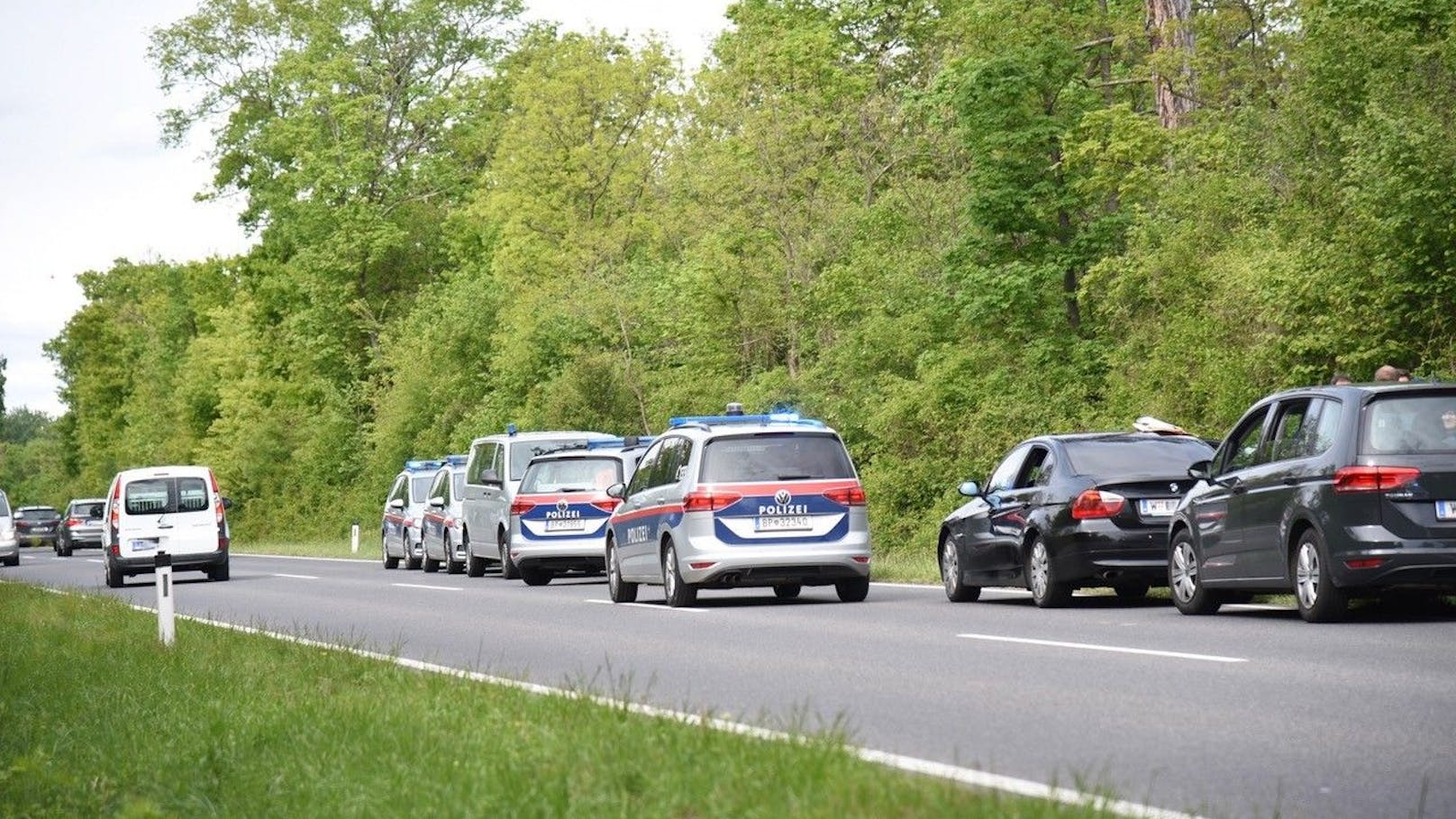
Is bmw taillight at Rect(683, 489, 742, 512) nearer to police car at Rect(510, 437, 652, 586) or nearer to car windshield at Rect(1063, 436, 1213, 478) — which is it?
car windshield at Rect(1063, 436, 1213, 478)

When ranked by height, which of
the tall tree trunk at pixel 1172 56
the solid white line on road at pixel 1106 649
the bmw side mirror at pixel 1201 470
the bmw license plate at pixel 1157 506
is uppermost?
the tall tree trunk at pixel 1172 56

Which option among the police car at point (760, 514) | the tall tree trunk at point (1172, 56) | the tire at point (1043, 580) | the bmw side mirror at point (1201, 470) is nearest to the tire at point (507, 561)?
the police car at point (760, 514)

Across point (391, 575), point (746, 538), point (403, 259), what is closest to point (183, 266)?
point (403, 259)

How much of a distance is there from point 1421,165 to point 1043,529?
7144 millimetres

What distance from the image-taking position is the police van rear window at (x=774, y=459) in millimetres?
21297

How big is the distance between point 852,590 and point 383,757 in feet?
41.7

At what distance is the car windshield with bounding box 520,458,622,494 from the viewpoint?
30062 mm

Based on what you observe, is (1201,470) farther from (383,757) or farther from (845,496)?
(383,757)

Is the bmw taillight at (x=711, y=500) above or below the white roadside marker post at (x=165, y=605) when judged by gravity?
above

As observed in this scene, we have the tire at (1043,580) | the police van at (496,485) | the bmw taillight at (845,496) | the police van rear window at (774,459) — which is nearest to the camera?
the tire at (1043,580)

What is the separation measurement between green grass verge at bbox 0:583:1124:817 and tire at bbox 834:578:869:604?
795 cm

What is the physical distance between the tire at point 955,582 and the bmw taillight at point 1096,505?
234 centimetres

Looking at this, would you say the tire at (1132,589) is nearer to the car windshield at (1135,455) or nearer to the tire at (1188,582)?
the car windshield at (1135,455)

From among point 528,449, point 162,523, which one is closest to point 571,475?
point 528,449
